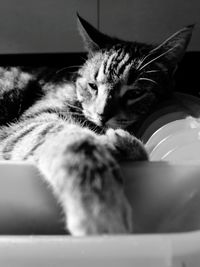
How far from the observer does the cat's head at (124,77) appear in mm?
1107

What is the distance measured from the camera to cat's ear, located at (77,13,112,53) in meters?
1.22

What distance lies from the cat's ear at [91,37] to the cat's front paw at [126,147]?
57 cm

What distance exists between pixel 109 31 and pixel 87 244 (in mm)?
1325

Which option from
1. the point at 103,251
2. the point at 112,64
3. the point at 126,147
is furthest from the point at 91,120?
the point at 103,251

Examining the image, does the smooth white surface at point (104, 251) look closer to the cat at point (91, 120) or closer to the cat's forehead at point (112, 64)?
the cat at point (91, 120)

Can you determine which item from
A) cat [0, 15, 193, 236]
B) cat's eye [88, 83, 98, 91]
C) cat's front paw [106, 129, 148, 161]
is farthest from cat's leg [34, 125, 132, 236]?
cat's eye [88, 83, 98, 91]

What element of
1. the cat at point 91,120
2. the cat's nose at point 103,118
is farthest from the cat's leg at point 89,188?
the cat's nose at point 103,118

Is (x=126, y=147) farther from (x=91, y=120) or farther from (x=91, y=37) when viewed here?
(x=91, y=37)

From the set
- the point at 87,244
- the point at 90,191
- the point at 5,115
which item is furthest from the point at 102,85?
the point at 87,244

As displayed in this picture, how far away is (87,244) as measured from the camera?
15.0 inches

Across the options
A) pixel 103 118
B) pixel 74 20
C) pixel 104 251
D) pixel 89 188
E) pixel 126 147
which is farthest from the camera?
pixel 74 20

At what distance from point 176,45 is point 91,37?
11.3 inches

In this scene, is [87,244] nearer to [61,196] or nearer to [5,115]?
[61,196]

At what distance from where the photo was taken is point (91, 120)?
45.4 inches
